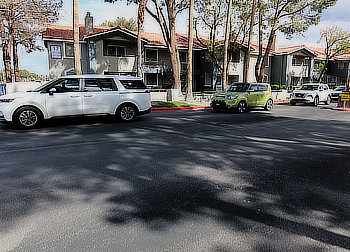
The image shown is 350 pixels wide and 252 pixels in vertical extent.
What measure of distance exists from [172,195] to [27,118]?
6.92 m

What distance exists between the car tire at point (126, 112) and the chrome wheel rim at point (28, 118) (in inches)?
112

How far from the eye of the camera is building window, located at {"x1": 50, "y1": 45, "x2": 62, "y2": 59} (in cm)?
2553

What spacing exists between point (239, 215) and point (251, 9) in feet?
86.3

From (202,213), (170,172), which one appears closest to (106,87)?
(170,172)

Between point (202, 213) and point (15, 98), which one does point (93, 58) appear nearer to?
point (15, 98)

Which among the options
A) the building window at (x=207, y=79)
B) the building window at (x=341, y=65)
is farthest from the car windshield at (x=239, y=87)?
the building window at (x=341, y=65)

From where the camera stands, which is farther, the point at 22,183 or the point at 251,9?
the point at 251,9

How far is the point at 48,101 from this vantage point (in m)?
8.89

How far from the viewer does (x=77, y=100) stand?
9344 mm

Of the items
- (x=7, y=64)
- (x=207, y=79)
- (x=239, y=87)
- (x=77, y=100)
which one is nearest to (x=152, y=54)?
(x=207, y=79)

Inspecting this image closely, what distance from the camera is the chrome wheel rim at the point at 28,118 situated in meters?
8.58

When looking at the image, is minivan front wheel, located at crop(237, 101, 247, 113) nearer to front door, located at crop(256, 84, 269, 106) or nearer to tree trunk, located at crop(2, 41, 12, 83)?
front door, located at crop(256, 84, 269, 106)

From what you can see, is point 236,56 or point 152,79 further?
point 236,56

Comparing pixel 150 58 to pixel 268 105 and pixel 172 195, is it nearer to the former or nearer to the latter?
pixel 268 105
